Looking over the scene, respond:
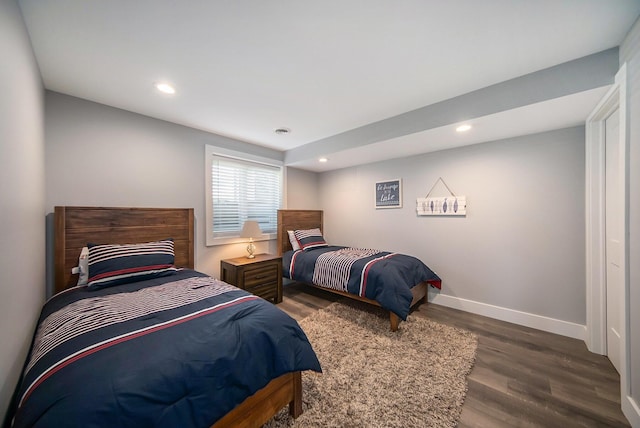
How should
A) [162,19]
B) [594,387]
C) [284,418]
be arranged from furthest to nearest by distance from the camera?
[594,387]
[284,418]
[162,19]

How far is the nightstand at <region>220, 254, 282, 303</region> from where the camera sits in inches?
113

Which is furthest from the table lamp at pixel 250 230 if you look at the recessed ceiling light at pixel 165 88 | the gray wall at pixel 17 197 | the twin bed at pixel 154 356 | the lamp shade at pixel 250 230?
the gray wall at pixel 17 197

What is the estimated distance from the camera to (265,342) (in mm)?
1285

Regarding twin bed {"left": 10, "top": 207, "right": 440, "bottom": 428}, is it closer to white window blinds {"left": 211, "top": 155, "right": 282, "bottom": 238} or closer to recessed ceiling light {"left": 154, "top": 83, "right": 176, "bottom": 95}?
white window blinds {"left": 211, "top": 155, "right": 282, "bottom": 238}

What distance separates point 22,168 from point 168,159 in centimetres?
148

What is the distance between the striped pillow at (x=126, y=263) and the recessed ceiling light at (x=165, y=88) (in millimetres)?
1497

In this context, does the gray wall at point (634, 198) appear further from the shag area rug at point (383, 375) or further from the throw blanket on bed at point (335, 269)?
the throw blanket on bed at point (335, 269)

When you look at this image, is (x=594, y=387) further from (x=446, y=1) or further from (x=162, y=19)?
(x=162, y=19)

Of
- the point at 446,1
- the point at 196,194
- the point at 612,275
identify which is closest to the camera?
the point at 446,1

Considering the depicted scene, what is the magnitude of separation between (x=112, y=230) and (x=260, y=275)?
1.64m

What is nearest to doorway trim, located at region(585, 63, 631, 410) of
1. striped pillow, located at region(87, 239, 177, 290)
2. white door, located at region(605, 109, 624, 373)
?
white door, located at region(605, 109, 624, 373)

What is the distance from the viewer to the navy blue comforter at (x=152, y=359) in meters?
0.82

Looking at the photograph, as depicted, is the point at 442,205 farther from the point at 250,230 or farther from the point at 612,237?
the point at 250,230

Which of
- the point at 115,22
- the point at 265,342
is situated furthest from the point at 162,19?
the point at 265,342
